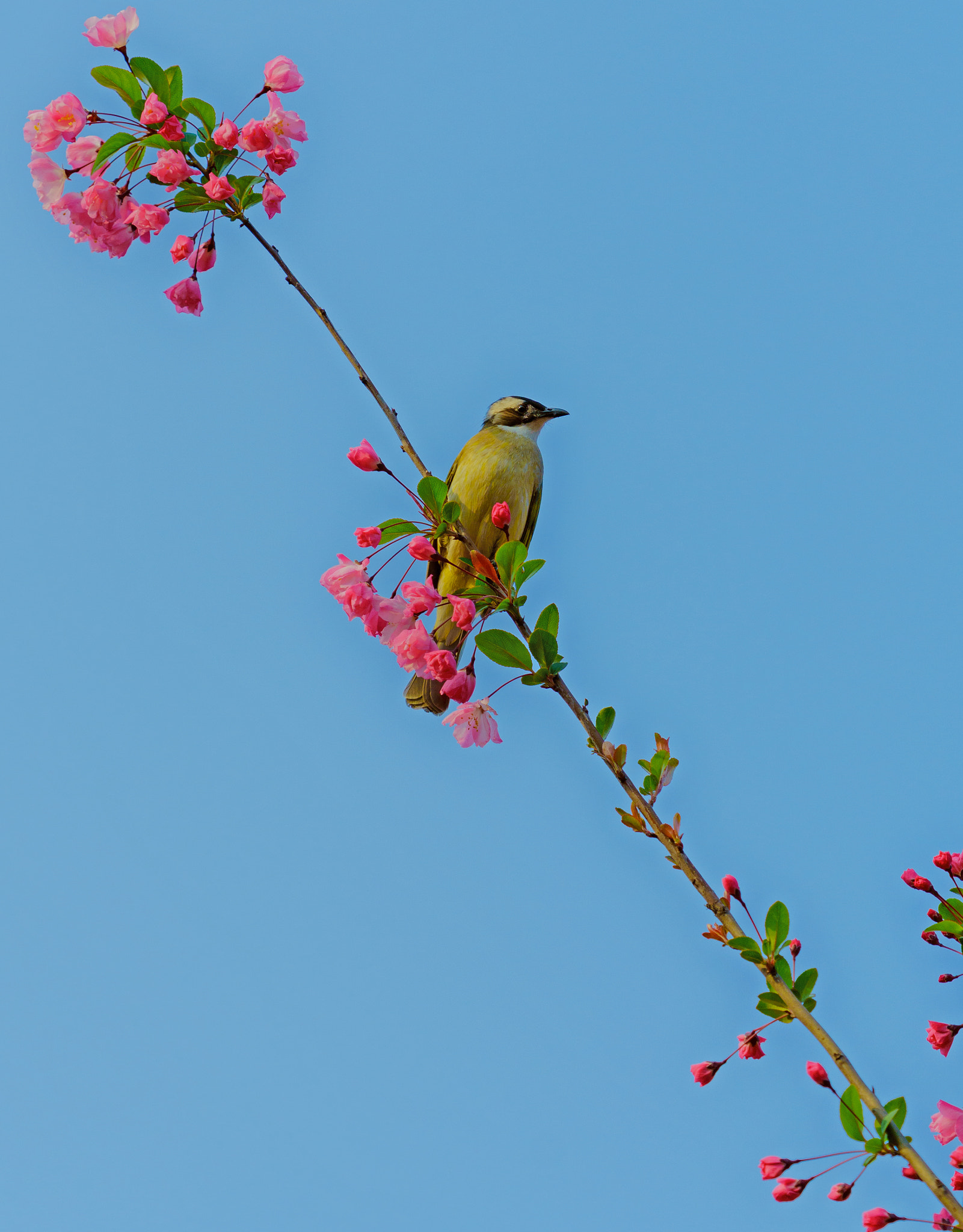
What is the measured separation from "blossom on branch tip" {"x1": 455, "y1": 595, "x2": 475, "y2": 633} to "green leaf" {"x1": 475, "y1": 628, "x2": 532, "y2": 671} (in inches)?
8.3

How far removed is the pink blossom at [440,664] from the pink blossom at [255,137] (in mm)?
1748

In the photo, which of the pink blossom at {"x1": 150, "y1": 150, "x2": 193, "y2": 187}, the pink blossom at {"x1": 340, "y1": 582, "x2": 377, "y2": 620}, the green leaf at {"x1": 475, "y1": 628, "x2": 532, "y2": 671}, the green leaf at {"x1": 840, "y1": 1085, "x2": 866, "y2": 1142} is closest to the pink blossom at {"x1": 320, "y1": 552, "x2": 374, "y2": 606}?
the pink blossom at {"x1": 340, "y1": 582, "x2": 377, "y2": 620}

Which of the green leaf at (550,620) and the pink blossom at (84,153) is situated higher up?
the pink blossom at (84,153)

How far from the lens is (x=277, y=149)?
3.37m

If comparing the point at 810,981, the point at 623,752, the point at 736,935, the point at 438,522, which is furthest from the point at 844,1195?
the point at 438,522

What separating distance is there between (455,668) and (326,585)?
48 centimetres

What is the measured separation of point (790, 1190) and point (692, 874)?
0.76m

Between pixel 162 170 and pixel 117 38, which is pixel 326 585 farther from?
pixel 117 38

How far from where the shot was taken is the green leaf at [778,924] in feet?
7.85

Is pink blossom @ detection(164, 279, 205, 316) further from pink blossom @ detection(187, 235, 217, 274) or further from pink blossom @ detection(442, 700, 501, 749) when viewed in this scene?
pink blossom @ detection(442, 700, 501, 749)

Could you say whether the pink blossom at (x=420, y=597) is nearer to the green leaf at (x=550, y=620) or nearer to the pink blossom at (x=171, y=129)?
the green leaf at (x=550, y=620)

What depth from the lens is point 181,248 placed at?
11.9 ft

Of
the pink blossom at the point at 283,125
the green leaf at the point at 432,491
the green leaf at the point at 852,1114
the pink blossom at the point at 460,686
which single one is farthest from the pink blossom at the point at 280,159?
the green leaf at the point at 852,1114

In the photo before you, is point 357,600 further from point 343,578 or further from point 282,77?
point 282,77
